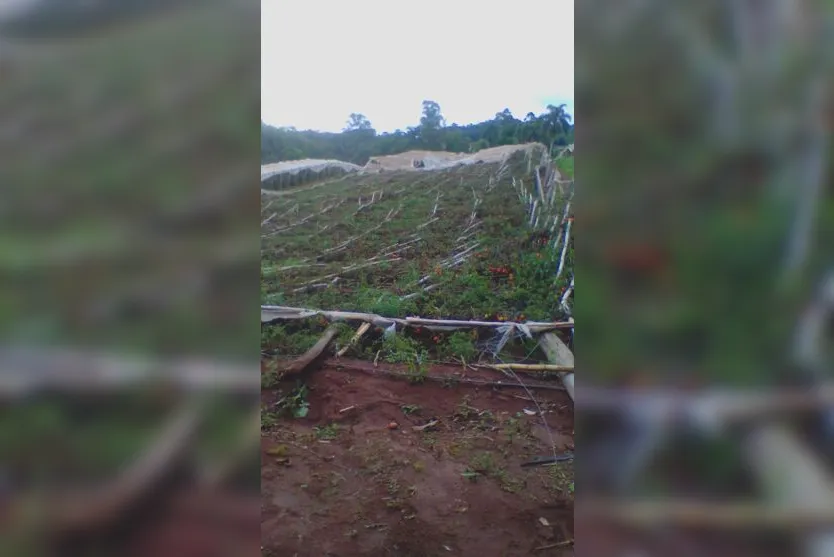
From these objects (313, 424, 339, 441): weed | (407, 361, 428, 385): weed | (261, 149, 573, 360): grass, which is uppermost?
(261, 149, 573, 360): grass

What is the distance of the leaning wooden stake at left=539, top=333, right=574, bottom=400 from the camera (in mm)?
1529

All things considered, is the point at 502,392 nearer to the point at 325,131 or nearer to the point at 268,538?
the point at 268,538

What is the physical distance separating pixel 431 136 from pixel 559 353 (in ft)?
2.41

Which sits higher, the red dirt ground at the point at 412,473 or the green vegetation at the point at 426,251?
the green vegetation at the point at 426,251

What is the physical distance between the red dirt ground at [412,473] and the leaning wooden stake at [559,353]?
53 mm

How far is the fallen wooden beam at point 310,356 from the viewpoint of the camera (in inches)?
59.0

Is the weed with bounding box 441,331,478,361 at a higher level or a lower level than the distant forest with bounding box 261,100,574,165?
lower

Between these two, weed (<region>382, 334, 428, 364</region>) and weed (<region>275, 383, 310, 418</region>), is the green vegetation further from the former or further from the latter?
weed (<region>275, 383, 310, 418</region>)

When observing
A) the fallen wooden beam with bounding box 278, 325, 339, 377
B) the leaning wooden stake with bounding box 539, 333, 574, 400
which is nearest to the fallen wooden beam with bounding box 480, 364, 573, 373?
the leaning wooden stake with bounding box 539, 333, 574, 400
